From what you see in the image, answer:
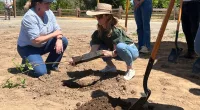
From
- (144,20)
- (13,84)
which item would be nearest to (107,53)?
(13,84)

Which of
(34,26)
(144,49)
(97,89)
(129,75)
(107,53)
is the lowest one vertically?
(97,89)

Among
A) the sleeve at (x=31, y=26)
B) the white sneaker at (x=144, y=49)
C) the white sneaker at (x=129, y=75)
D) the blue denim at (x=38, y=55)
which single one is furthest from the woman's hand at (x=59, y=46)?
the white sneaker at (x=144, y=49)

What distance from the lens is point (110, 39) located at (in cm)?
444

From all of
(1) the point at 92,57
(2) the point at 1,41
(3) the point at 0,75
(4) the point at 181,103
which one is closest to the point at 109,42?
(1) the point at 92,57

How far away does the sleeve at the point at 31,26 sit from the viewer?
456 centimetres

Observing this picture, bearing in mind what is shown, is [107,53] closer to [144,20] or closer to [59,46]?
[59,46]

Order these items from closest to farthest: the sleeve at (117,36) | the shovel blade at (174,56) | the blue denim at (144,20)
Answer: the sleeve at (117,36) < the shovel blade at (174,56) < the blue denim at (144,20)

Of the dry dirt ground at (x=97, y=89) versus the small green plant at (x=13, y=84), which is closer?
the dry dirt ground at (x=97, y=89)

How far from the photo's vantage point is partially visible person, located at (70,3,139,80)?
4230mm

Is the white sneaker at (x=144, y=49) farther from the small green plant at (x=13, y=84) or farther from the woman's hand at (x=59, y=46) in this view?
the small green plant at (x=13, y=84)

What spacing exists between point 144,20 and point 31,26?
2400 millimetres

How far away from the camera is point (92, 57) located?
4102 millimetres

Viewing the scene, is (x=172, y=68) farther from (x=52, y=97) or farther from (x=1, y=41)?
(x=1, y=41)

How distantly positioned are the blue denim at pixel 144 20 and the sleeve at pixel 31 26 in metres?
2.29
